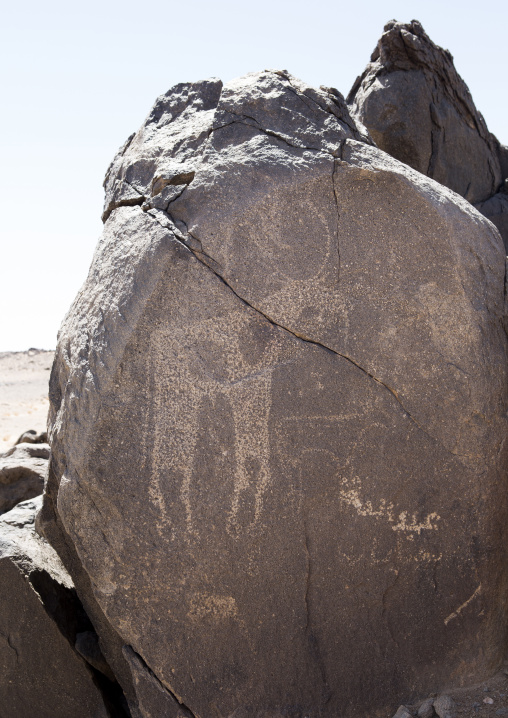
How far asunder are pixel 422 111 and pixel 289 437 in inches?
136

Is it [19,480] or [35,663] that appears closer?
[35,663]

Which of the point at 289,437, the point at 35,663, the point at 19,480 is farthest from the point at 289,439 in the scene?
the point at 19,480

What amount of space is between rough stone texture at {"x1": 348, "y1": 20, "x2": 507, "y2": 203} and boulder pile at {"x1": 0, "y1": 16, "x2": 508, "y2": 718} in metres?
2.67

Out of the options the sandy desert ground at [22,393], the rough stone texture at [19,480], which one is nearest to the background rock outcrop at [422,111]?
the rough stone texture at [19,480]

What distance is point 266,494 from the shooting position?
2236 mm

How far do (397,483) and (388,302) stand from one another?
1.93 feet

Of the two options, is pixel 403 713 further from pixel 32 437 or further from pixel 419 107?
pixel 419 107

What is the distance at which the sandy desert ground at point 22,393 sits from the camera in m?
11.0

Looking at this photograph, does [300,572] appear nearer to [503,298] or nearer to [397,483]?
[397,483]

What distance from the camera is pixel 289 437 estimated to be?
88.6 inches

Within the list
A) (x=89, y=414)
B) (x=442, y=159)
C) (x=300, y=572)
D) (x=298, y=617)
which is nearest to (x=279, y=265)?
(x=89, y=414)

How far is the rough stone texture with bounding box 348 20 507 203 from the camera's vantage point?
488 cm

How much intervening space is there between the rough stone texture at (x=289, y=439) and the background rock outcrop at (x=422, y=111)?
271cm

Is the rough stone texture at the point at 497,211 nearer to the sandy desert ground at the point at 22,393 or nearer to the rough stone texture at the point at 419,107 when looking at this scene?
the rough stone texture at the point at 419,107
